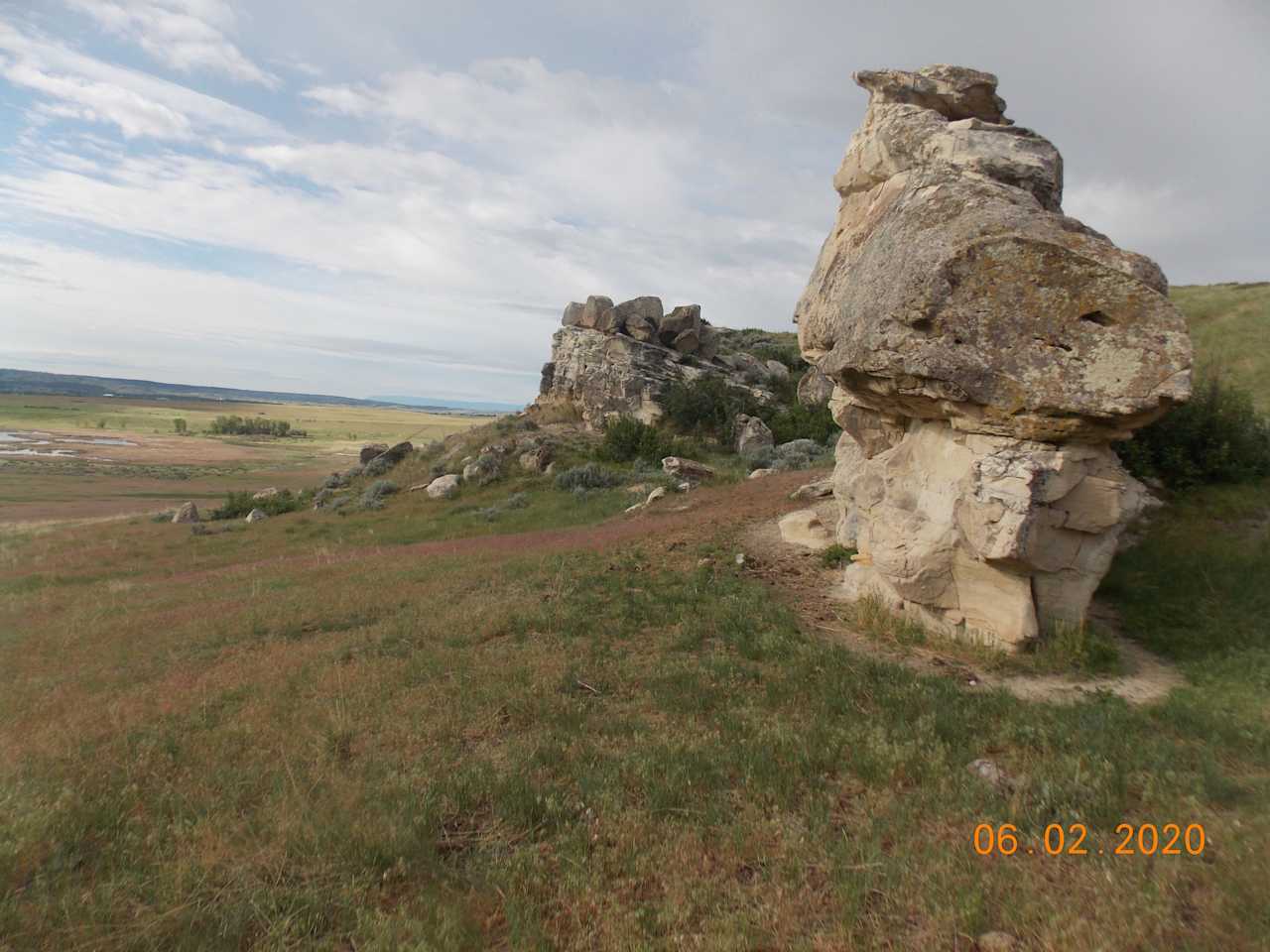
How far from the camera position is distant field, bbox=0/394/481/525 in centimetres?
4531

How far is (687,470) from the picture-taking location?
2500 cm

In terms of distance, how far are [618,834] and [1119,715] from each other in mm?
4769

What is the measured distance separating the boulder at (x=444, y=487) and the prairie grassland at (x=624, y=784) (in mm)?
17247

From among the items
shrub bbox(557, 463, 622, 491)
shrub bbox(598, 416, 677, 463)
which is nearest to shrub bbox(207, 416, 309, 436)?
shrub bbox(598, 416, 677, 463)

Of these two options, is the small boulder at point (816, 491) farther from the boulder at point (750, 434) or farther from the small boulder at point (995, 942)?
the boulder at point (750, 434)

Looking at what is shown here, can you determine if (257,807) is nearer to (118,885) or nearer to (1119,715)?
(118,885)

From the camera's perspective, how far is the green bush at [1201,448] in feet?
37.0

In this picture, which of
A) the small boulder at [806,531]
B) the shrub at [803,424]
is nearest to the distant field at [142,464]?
the shrub at [803,424]

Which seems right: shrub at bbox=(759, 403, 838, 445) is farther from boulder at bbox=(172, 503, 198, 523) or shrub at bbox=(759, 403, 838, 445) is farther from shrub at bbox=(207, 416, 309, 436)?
shrub at bbox=(207, 416, 309, 436)

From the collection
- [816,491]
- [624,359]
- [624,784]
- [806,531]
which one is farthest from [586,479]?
[624,784]

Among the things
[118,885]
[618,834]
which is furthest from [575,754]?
[118,885]

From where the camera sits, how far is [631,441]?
30609 mm

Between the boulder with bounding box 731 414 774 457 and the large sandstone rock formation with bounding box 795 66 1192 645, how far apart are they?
873 inches

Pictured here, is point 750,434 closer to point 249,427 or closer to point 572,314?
point 572,314
